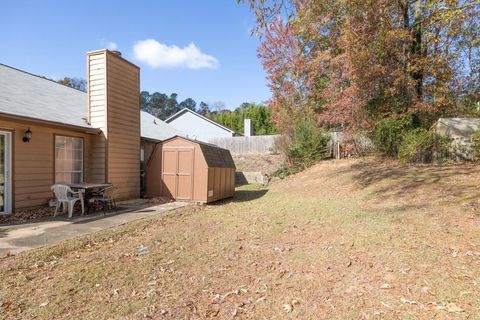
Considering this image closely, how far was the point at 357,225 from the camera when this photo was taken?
20.7 feet

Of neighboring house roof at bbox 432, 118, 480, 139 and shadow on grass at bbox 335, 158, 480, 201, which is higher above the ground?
neighboring house roof at bbox 432, 118, 480, 139

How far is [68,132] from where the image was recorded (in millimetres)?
9336

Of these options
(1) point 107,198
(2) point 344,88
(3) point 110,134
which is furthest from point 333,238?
(2) point 344,88

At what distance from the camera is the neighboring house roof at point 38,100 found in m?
8.16

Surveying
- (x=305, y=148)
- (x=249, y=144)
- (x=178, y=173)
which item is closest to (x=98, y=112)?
(x=178, y=173)

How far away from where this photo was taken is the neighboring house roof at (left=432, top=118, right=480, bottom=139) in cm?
1321

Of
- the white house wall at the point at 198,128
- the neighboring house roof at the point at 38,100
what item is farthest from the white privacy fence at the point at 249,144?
the neighboring house roof at the point at 38,100

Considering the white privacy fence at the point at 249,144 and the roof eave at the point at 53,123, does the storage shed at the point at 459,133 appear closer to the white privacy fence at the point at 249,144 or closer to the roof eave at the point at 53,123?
the white privacy fence at the point at 249,144

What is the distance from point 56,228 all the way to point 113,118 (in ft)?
15.7

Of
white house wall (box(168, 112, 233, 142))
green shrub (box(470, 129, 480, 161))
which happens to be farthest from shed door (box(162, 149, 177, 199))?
white house wall (box(168, 112, 233, 142))

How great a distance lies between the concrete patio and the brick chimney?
1900 mm

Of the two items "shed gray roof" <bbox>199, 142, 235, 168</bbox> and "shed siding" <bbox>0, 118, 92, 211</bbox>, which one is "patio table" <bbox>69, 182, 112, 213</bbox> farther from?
"shed gray roof" <bbox>199, 142, 235, 168</bbox>

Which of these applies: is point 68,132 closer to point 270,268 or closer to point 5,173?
point 5,173

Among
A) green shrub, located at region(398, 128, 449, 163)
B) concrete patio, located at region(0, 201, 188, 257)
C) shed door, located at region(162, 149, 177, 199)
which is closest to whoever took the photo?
concrete patio, located at region(0, 201, 188, 257)
